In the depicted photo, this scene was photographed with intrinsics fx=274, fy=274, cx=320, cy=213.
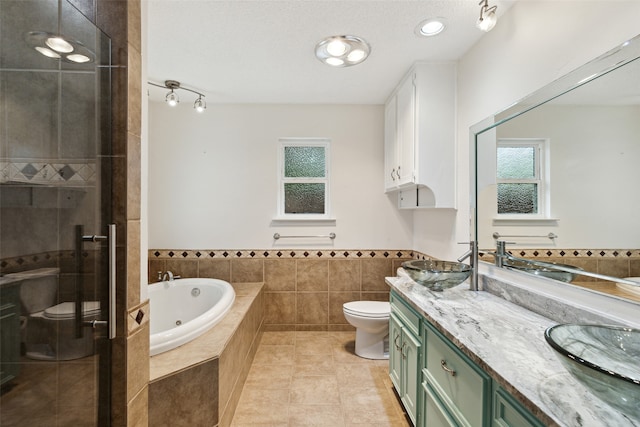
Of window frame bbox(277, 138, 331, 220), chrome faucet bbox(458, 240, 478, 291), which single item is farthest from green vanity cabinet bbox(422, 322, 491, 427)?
window frame bbox(277, 138, 331, 220)

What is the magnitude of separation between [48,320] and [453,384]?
1484mm

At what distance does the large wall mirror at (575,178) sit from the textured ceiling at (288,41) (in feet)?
2.43

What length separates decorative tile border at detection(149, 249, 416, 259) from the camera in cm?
300

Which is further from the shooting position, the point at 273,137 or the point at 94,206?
the point at 273,137

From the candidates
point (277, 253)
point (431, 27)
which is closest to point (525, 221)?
point (431, 27)

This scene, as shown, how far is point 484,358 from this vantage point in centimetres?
90

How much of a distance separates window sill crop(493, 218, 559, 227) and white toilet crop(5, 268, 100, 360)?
1.97 m

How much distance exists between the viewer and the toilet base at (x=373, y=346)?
249cm

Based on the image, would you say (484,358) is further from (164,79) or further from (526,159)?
(164,79)

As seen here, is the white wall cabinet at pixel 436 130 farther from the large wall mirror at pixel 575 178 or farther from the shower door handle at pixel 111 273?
the shower door handle at pixel 111 273

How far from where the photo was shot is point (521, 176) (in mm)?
1448

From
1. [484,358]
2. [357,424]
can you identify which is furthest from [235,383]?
[484,358]

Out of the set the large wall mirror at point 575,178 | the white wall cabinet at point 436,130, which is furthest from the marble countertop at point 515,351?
the white wall cabinet at point 436,130

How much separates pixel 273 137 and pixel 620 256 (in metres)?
2.80
